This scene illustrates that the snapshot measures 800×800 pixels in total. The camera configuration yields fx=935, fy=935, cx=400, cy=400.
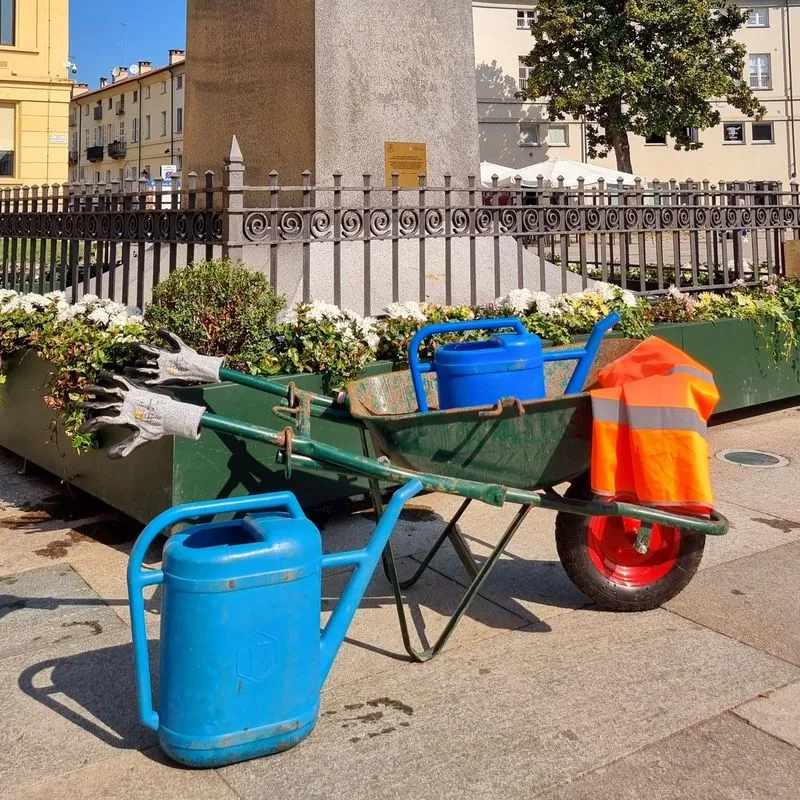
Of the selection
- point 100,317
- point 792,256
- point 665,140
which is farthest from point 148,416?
point 665,140

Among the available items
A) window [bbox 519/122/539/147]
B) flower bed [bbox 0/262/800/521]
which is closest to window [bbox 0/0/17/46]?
window [bbox 519/122/539/147]

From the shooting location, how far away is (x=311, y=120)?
7.01 metres

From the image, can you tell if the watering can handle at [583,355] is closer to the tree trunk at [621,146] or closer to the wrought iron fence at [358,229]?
the wrought iron fence at [358,229]

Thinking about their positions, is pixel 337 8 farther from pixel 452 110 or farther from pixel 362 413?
pixel 362 413

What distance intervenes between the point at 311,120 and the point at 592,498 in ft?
14.1

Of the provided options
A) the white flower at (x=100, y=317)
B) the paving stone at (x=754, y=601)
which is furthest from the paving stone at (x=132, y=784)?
the white flower at (x=100, y=317)

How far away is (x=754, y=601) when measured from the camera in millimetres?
4195

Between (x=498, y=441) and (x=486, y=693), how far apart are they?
92cm

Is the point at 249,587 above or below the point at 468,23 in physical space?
below

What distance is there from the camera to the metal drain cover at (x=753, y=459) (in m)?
6.74

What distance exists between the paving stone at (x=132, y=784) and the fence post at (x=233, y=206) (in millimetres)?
3402

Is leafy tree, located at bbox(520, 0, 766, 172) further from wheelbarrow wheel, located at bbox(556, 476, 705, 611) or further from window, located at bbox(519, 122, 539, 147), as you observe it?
wheelbarrow wheel, located at bbox(556, 476, 705, 611)

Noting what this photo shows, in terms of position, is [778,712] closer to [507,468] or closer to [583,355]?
[507,468]

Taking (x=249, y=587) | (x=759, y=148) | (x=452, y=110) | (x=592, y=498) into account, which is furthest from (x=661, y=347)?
(x=759, y=148)
